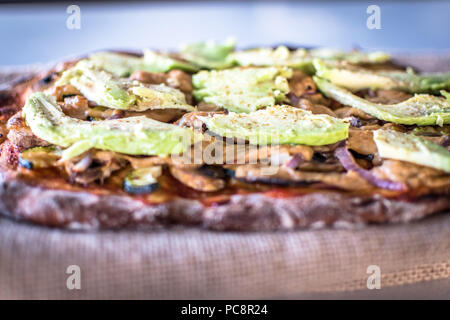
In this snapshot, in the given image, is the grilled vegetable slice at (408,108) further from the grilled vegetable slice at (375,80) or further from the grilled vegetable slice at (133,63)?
the grilled vegetable slice at (133,63)

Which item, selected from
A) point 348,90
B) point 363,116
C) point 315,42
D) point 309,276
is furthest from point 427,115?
point 315,42

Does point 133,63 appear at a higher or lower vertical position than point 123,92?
higher

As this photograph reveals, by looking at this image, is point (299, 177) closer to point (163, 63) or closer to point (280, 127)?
point (280, 127)

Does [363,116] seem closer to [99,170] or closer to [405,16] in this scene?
[99,170]

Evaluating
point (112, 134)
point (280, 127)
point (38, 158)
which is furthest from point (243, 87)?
point (38, 158)

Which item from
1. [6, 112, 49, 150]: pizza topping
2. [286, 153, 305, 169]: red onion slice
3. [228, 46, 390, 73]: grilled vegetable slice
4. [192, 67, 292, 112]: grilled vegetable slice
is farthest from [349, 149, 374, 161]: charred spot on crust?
[6, 112, 49, 150]: pizza topping

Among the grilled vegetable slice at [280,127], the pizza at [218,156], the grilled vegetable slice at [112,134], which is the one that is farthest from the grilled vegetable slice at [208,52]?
the grilled vegetable slice at [112,134]
